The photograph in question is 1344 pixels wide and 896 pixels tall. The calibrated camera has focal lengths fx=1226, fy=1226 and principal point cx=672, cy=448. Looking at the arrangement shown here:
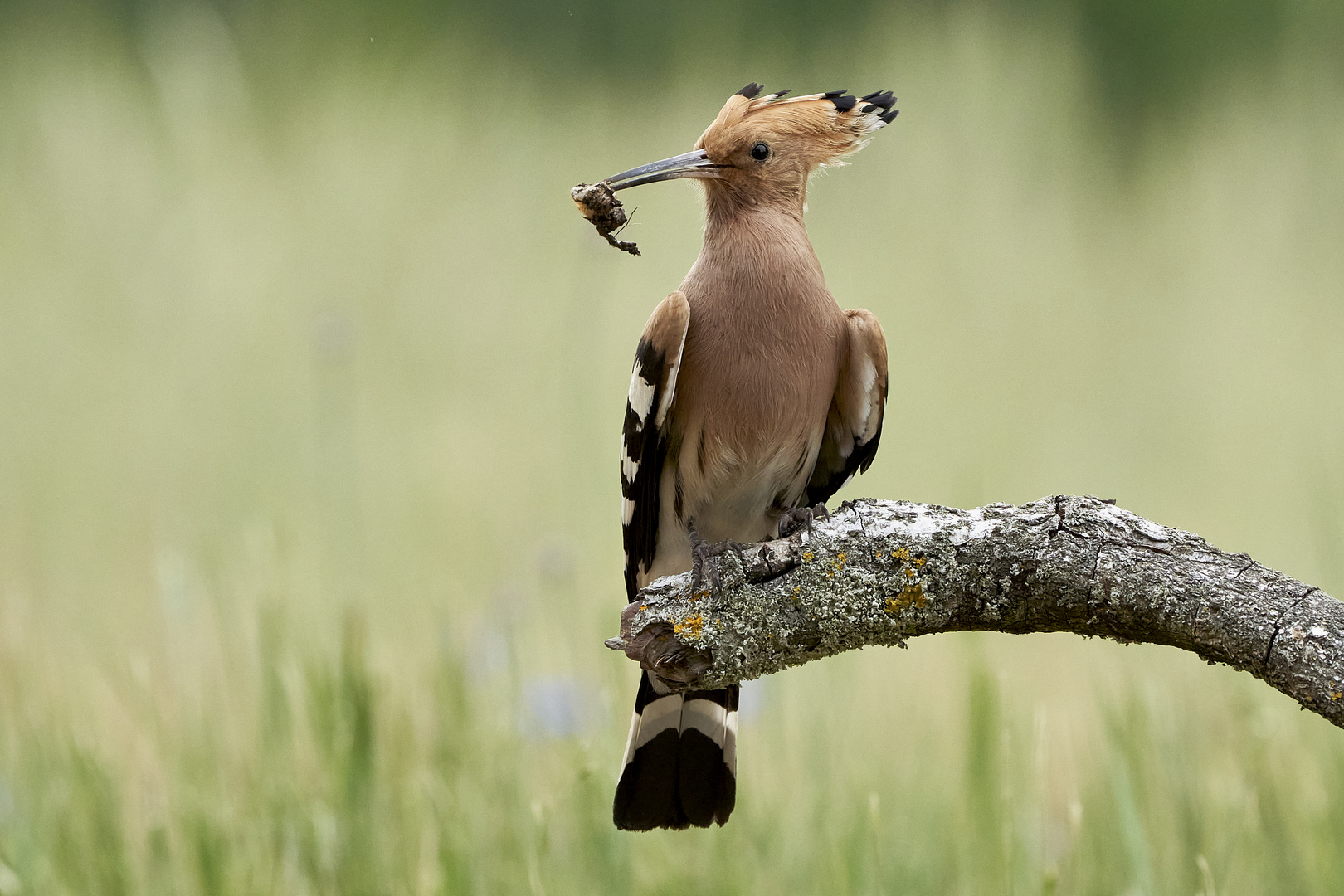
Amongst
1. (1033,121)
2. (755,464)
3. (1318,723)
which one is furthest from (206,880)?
(1033,121)

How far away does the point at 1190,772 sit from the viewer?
1.80 meters

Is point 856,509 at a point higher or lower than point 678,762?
higher

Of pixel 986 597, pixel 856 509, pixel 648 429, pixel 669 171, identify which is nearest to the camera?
pixel 986 597

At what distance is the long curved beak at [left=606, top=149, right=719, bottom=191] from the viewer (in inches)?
52.5

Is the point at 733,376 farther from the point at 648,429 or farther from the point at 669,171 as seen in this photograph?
the point at 669,171

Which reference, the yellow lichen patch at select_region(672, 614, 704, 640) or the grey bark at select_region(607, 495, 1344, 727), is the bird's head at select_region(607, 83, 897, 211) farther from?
the yellow lichen patch at select_region(672, 614, 704, 640)

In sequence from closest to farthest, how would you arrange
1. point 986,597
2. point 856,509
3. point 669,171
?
point 986,597 < point 856,509 < point 669,171

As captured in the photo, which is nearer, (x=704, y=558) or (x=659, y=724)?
(x=704, y=558)

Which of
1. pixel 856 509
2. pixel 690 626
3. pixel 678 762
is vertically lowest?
pixel 678 762

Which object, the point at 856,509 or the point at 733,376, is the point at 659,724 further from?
the point at 856,509

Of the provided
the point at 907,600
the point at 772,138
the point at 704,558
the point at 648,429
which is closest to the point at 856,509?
the point at 907,600

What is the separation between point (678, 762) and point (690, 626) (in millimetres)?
564

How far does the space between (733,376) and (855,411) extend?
0.20 meters

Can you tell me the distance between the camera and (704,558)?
1.43 m
